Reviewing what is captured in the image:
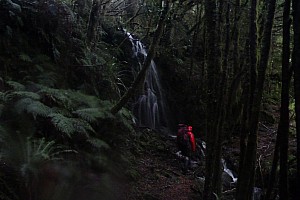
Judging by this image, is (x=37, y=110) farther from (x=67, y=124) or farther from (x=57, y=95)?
(x=57, y=95)

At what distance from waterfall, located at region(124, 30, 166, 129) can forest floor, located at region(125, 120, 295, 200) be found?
92cm

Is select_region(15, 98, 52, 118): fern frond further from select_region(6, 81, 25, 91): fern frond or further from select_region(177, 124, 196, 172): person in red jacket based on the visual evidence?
select_region(177, 124, 196, 172): person in red jacket

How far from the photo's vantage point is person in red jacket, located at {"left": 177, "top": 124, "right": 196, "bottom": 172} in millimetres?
9844

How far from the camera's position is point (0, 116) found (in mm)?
5320

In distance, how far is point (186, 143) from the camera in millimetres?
9930

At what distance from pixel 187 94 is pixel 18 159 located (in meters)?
9.51

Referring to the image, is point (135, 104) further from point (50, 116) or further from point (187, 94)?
point (50, 116)

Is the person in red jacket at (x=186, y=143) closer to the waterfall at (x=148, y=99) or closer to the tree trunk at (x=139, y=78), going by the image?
the waterfall at (x=148, y=99)

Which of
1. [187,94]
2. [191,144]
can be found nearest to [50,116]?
[191,144]

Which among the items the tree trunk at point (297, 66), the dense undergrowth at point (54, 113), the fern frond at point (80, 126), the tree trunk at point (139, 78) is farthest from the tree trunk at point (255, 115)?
the tree trunk at point (139, 78)

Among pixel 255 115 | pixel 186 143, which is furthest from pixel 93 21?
pixel 255 115

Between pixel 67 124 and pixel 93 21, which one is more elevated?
pixel 93 21

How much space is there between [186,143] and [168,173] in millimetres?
1340

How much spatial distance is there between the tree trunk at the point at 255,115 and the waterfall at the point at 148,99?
23.4 ft
